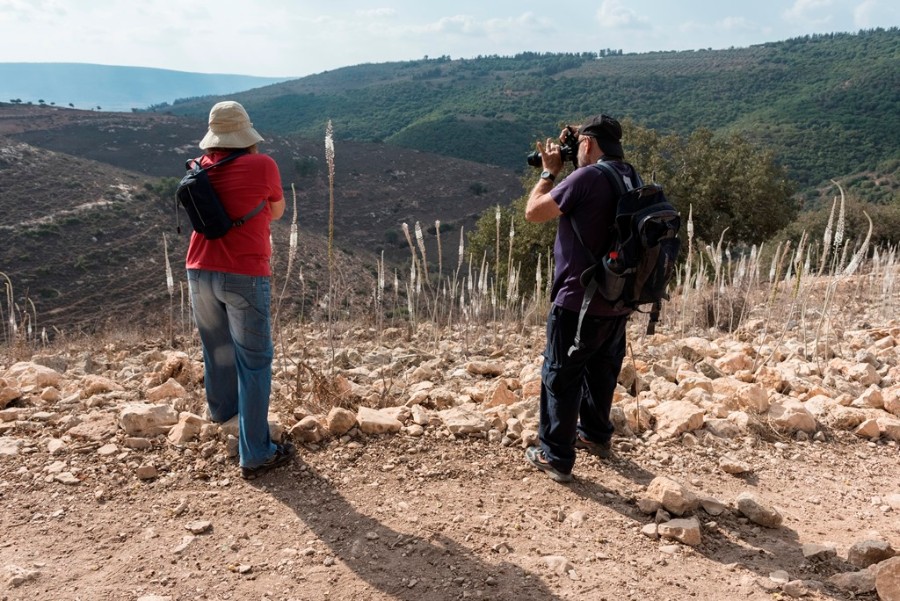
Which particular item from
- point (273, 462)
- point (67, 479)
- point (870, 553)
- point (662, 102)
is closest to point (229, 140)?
point (273, 462)

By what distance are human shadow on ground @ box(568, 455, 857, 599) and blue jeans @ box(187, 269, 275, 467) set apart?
1537 mm

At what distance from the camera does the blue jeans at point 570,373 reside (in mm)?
2838

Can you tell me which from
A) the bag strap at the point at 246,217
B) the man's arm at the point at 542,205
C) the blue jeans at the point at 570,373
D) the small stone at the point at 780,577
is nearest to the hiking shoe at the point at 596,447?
the blue jeans at the point at 570,373

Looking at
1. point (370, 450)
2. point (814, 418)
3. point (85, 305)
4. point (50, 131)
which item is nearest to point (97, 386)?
point (370, 450)

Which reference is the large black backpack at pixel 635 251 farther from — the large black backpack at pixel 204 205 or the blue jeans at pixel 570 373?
the large black backpack at pixel 204 205

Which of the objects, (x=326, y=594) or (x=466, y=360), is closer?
(x=326, y=594)

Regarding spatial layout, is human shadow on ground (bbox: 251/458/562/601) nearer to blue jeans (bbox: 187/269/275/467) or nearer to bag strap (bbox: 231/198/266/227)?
blue jeans (bbox: 187/269/275/467)

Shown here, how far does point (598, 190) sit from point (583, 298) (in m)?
0.48

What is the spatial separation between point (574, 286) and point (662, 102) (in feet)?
257

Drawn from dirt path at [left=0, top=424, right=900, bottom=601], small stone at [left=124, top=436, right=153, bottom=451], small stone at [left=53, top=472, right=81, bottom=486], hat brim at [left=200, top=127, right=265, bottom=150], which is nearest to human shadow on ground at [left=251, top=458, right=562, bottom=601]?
dirt path at [left=0, top=424, right=900, bottom=601]

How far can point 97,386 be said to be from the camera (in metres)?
4.19

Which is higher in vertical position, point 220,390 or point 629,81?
point 629,81

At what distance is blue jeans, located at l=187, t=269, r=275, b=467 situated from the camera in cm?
287

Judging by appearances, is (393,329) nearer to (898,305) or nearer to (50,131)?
(898,305)
